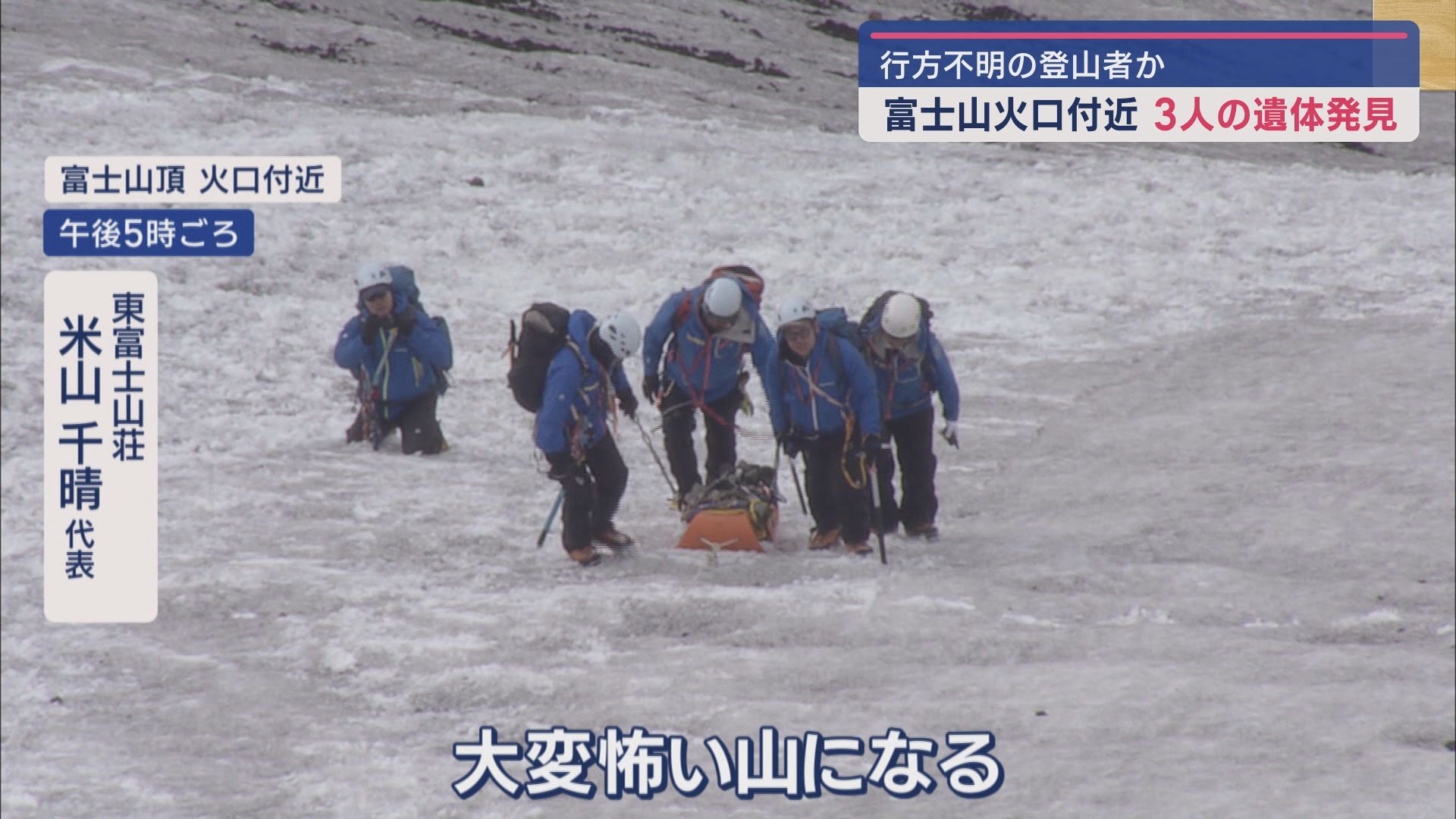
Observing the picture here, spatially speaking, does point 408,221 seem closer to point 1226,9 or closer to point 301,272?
point 301,272

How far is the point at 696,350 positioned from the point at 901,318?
1.45m

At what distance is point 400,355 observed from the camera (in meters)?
10.6

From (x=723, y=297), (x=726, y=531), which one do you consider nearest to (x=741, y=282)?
(x=723, y=297)

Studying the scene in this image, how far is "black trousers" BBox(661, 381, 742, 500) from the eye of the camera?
9.09 metres

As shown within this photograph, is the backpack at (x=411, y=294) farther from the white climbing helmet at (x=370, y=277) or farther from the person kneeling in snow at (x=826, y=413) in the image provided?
the person kneeling in snow at (x=826, y=413)

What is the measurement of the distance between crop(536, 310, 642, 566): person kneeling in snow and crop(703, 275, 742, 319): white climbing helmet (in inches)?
21.4

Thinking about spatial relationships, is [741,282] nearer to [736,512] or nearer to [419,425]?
[736,512]

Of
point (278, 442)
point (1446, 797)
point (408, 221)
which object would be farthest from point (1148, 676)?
point (408, 221)

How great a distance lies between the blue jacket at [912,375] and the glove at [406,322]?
3642mm

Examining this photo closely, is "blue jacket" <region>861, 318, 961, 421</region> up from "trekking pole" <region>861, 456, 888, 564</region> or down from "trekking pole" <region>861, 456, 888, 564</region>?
up

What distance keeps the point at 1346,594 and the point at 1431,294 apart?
8.54m

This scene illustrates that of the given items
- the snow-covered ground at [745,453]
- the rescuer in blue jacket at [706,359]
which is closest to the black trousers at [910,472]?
the snow-covered ground at [745,453]
